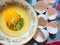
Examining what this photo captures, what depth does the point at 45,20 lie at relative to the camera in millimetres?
1021

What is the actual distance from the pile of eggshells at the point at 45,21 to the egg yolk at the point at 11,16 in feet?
0.45

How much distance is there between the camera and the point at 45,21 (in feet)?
3.36

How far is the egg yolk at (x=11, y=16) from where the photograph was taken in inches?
38.5

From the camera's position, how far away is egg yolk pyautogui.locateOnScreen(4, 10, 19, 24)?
3.20ft

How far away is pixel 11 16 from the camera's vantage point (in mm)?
981

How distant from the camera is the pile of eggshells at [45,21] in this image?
101 centimetres

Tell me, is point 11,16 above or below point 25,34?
above

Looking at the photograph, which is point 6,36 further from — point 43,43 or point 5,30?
point 43,43

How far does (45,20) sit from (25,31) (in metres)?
0.14

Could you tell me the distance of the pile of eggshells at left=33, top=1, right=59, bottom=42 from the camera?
1013 mm

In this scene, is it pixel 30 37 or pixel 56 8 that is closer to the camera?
pixel 30 37

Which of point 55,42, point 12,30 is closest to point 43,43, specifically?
point 55,42

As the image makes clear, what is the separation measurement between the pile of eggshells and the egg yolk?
0.14 m

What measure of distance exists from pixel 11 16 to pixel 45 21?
21 centimetres
